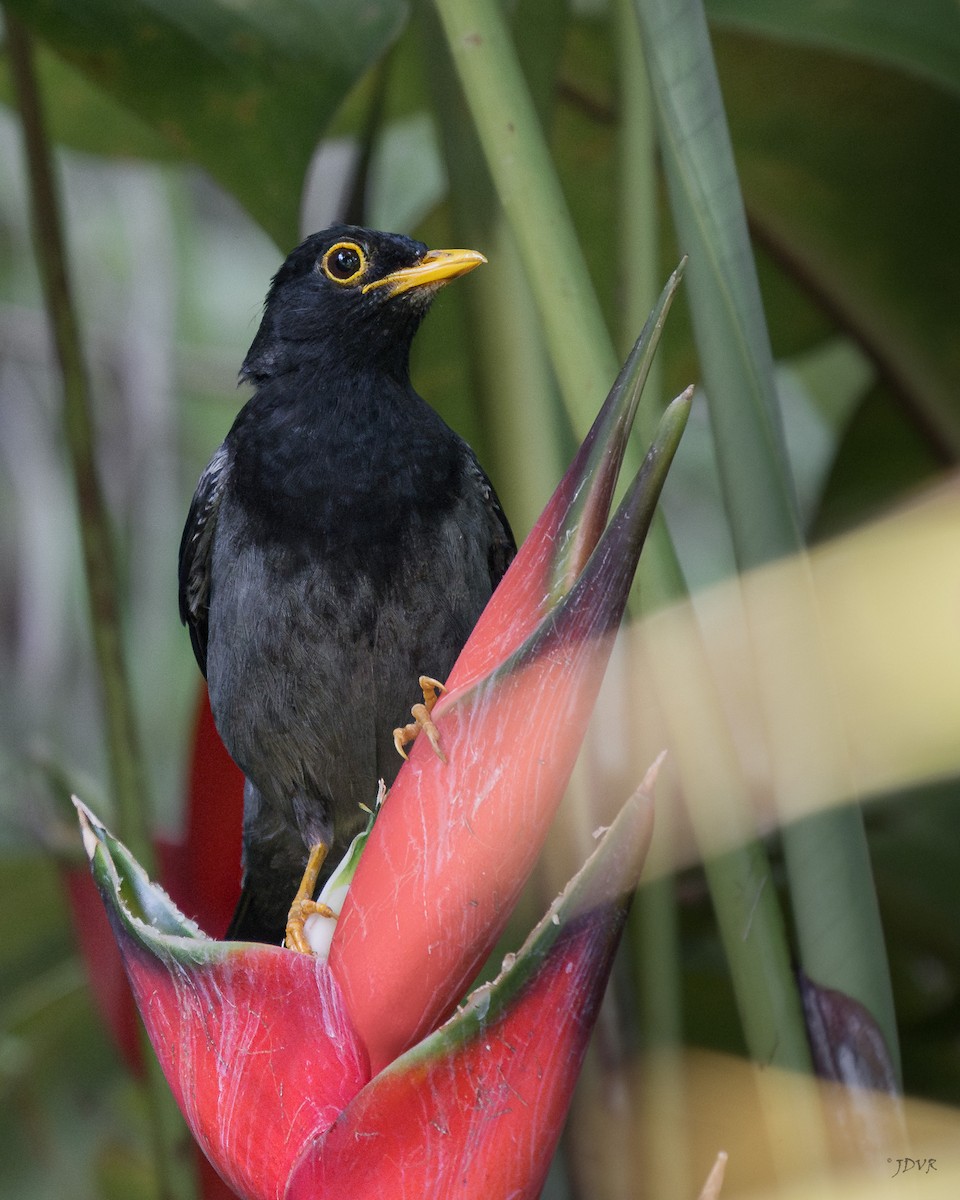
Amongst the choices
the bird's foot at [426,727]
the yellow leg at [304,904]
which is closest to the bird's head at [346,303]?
the bird's foot at [426,727]

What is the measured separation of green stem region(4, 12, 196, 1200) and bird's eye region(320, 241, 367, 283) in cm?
25

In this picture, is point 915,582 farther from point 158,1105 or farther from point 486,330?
point 158,1105

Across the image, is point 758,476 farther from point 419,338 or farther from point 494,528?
point 419,338

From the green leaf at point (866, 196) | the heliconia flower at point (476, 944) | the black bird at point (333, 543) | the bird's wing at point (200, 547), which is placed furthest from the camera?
the green leaf at point (866, 196)

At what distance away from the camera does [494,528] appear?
4.02 feet

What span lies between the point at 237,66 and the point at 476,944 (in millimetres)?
912

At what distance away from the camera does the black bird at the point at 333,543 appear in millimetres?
1139

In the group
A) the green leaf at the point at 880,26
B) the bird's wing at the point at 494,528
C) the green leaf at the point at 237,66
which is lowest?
the bird's wing at the point at 494,528

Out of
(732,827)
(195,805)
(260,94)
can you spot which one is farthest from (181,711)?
(732,827)

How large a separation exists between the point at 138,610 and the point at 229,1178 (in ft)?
6.03

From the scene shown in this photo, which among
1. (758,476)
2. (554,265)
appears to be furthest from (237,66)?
(758,476)

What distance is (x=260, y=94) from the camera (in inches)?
46.9

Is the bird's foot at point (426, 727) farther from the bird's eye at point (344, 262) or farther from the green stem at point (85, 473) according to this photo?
the bird's eye at point (344, 262)

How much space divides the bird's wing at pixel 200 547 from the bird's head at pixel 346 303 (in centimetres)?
12
